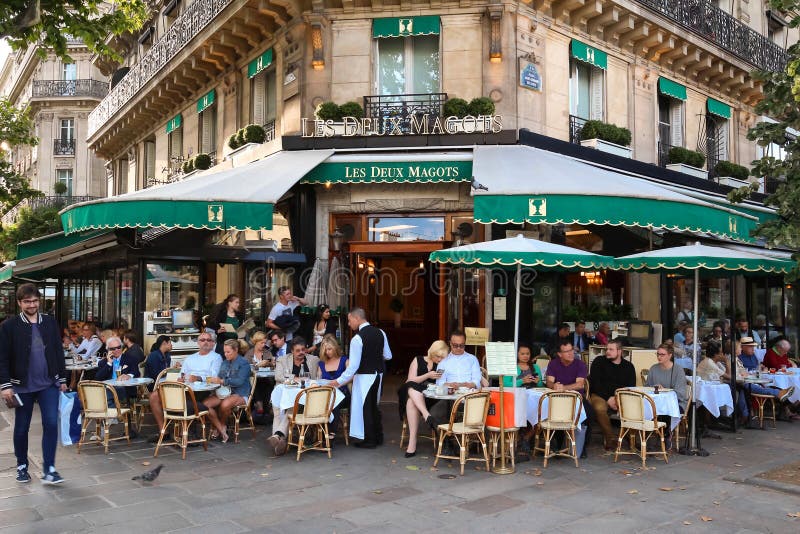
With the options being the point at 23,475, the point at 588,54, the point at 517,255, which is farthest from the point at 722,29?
the point at 23,475

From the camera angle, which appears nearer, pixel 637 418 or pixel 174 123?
pixel 637 418

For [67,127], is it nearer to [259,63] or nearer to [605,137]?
[259,63]

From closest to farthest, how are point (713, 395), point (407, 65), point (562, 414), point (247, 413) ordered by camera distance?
point (562, 414)
point (247, 413)
point (713, 395)
point (407, 65)

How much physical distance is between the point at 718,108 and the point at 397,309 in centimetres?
904

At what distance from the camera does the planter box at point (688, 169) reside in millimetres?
14062

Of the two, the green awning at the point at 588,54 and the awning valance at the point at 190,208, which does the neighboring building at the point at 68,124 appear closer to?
the awning valance at the point at 190,208

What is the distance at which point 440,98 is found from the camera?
11.4m

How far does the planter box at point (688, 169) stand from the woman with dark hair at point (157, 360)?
1070 centimetres

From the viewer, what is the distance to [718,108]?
1588cm

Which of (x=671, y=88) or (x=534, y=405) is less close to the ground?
(x=671, y=88)

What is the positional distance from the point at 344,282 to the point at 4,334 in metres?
6.21

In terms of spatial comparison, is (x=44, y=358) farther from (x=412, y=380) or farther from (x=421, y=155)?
(x=421, y=155)

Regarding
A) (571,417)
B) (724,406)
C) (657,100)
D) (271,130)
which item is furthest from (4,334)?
(657,100)

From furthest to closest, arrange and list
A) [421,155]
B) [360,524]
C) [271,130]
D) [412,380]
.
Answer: [271,130] → [421,155] → [412,380] → [360,524]
